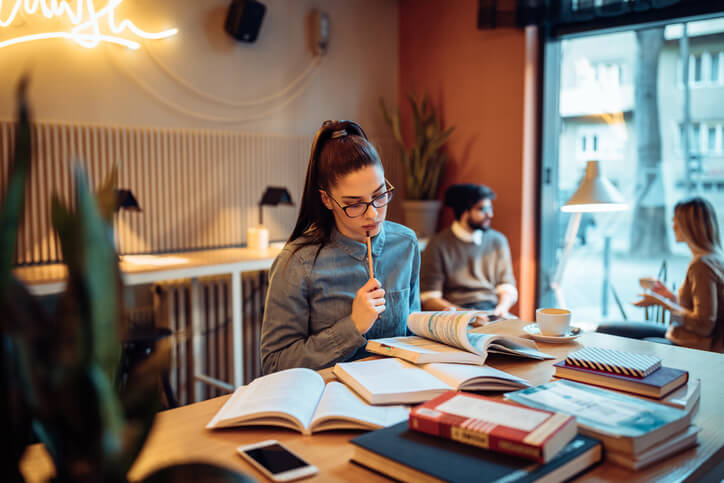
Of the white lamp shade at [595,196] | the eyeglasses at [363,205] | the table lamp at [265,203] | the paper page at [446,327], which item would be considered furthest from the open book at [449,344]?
the table lamp at [265,203]

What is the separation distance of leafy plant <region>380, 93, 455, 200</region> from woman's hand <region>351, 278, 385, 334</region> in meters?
2.75

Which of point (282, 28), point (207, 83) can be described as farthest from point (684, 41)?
point (207, 83)

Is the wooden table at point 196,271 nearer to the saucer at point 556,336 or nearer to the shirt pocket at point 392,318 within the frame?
the shirt pocket at point 392,318

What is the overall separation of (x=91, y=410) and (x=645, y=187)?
366cm

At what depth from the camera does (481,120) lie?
4047 mm

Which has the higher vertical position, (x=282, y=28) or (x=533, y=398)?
(x=282, y=28)

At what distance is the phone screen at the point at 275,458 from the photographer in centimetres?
85

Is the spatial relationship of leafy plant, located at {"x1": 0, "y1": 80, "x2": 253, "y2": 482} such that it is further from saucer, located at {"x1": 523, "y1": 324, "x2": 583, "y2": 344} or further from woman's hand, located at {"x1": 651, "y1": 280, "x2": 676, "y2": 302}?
woman's hand, located at {"x1": 651, "y1": 280, "x2": 676, "y2": 302}

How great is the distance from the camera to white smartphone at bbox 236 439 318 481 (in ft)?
2.74

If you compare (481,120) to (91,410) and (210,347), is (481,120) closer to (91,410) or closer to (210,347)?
(210,347)

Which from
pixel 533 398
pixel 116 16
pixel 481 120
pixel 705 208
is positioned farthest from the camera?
pixel 481 120

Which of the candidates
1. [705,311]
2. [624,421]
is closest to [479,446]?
[624,421]

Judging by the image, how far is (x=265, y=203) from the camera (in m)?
3.56

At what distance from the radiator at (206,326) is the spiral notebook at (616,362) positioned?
8.12 ft
